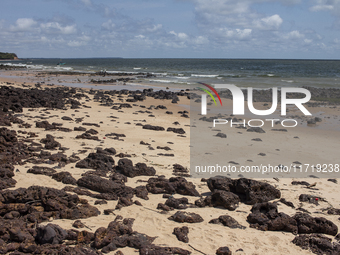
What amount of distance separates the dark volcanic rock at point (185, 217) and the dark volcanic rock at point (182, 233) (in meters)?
0.35

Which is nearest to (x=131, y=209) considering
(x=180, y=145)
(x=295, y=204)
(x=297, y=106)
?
(x=295, y=204)

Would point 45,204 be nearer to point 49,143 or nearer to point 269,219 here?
point 269,219

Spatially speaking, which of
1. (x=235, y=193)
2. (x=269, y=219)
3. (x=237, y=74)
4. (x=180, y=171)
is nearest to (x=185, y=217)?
(x=269, y=219)

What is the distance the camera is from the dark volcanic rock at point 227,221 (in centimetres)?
545

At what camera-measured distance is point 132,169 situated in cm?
754

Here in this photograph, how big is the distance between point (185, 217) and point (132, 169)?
96.0 inches

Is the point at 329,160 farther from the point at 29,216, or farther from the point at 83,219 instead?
the point at 29,216

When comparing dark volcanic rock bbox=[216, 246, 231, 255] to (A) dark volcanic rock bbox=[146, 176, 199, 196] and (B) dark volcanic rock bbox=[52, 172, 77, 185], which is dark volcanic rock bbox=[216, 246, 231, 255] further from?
(B) dark volcanic rock bbox=[52, 172, 77, 185]

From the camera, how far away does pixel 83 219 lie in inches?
205

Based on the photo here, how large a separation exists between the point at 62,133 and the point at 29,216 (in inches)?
251

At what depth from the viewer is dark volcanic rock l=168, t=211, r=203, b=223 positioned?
17.9 feet

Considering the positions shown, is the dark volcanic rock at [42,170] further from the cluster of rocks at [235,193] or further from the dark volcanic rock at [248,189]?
the dark volcanic rock at [248,189]

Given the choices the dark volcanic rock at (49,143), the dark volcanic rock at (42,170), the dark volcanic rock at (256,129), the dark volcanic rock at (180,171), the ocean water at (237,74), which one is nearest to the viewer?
the dark volcanic rock at (42,170)

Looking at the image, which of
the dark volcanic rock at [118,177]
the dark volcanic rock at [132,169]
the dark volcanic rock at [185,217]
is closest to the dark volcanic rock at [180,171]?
the dark volcanic rock at [132,169]
